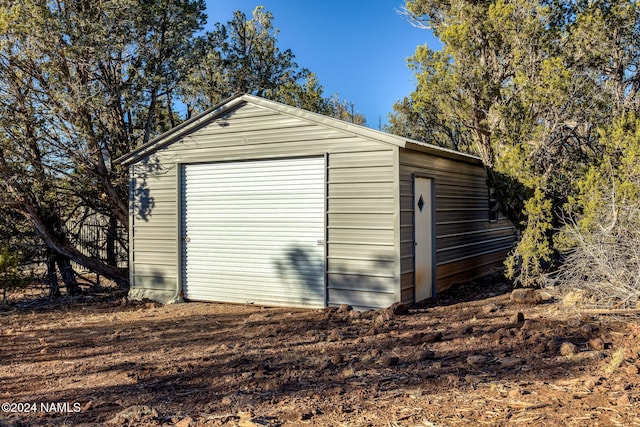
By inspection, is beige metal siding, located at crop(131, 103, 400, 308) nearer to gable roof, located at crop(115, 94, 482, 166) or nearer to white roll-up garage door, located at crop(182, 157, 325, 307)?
gable roof, located at crop(115, 94, 482, 166)

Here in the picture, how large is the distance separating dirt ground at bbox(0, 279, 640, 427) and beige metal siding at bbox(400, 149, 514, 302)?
115 cm

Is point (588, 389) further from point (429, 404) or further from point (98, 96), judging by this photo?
point (98, 96)

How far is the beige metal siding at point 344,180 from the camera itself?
7.37 m

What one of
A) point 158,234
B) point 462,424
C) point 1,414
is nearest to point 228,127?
point 158,234

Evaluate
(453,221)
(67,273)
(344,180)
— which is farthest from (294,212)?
(67,273)

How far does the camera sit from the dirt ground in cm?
365

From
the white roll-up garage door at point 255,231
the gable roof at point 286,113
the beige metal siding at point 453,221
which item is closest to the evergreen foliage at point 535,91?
the beige metal siding at point 453,221

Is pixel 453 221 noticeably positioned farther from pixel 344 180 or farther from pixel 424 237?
pixel 344 180

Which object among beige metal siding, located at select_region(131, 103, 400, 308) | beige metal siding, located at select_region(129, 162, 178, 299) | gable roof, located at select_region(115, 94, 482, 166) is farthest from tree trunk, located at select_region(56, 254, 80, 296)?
beige metal siding, located at select_region(131, 103, 400, 308)

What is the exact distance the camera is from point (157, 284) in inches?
373

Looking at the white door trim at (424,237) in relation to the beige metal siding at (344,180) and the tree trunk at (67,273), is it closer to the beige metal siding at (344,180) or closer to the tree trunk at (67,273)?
the beige metal siding at (344,180)

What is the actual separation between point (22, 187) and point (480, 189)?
9.69 m

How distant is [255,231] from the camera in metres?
8.55

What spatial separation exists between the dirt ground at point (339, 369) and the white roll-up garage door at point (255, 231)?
2.73 feet
